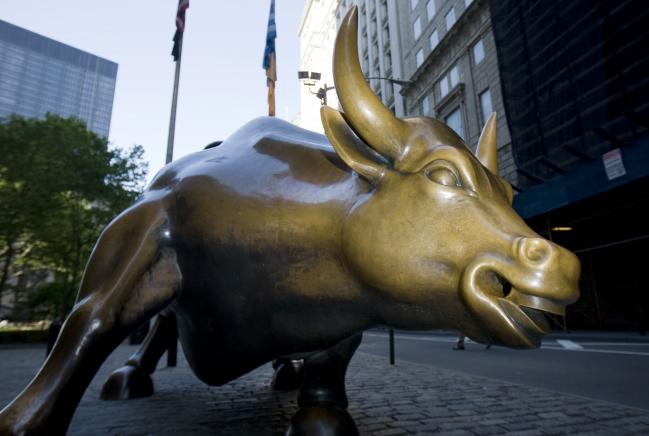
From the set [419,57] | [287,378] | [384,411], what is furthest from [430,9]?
[384,411]

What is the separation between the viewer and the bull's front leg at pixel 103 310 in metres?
1.73

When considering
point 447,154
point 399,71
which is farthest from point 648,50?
point 399,71

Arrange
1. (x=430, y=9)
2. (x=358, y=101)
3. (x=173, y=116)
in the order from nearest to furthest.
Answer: (x=358, y=101) < (x=173, y=116) < (x=430, y=9)

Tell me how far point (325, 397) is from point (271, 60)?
371 inches

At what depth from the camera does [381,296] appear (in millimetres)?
1646

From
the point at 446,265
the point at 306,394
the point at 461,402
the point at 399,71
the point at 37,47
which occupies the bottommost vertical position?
the point at 461,402

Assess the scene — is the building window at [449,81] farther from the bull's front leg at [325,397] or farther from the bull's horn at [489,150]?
the bull's front leg at [325,397]

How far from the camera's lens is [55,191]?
1823cm

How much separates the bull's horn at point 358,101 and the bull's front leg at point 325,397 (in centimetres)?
137

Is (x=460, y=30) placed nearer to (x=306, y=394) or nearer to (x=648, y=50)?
(x=648, y=50)

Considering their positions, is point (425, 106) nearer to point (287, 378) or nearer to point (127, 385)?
point (287, 378)

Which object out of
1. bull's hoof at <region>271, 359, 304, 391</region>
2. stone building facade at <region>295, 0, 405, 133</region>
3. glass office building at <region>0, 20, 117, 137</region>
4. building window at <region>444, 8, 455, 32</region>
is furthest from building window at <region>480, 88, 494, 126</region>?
glass office building at <region>0, 20, 117, 137</region>

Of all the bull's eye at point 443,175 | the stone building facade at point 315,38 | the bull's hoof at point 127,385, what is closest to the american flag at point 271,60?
the bull's hoof at point 127,385

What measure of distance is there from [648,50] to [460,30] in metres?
11.2
